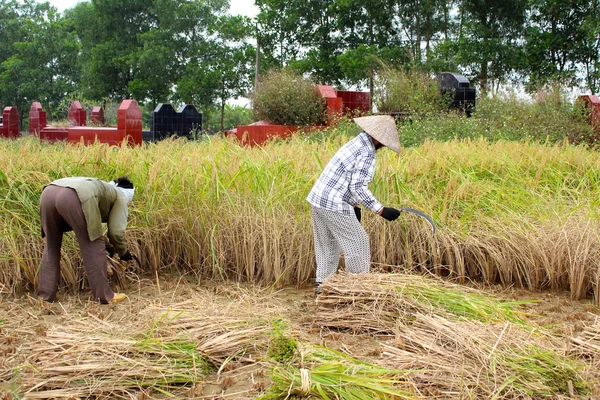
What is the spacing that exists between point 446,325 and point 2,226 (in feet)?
11.5

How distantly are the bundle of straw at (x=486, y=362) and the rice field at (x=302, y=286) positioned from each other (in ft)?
0.03

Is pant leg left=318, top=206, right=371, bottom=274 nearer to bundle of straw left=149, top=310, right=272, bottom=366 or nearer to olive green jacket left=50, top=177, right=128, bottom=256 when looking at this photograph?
bundle of straw left=149, top=310, right=272, bottom=366

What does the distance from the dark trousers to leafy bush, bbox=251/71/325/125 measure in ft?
27.4

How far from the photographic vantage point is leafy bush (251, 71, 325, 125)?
12.9 meters

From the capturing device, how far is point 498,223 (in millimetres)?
5488

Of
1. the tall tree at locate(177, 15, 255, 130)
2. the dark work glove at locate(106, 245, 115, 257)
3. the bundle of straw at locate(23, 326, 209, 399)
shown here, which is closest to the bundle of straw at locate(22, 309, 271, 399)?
the bundle of straw at locate(23, 326, 209, 399)

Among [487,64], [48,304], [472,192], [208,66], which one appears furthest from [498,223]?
[208,66]

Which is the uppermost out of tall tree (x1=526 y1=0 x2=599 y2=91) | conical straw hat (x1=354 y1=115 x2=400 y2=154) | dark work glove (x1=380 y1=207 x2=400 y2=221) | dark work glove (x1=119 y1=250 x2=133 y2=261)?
tall tree (x1=526 y1=0 x2=599 y2=91)

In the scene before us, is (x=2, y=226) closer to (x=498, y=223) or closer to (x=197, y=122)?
(x=498, y=223)

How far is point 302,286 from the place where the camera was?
5.52m

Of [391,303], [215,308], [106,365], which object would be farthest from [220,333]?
[391,303]

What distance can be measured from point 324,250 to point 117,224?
4.98ft

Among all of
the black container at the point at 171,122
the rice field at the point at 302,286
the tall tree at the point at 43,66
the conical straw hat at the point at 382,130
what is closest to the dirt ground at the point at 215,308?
the rice field at the point at 302,286

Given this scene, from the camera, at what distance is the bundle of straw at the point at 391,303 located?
12.9ft
